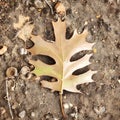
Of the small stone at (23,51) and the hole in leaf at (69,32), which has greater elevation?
the hole in leaf at (69,32)

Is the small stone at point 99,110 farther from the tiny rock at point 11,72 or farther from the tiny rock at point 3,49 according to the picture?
the tiny rock at point 3,49

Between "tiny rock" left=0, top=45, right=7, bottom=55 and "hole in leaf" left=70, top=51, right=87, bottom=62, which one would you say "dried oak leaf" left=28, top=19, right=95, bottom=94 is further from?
"tiny rock" left=0, top=45, right=7, bottom=55

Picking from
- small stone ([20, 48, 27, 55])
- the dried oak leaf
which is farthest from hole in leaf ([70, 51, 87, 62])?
small stone ([20, 48, 27, 55])

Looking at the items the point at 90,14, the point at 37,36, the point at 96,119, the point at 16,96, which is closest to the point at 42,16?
the point at 37,36

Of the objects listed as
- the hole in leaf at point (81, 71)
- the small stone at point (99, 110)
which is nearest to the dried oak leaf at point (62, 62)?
the hole in leaf at point (81, 71)

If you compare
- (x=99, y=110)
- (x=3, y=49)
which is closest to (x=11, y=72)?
(x=3, y=49)

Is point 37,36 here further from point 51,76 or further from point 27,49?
point 51,76
